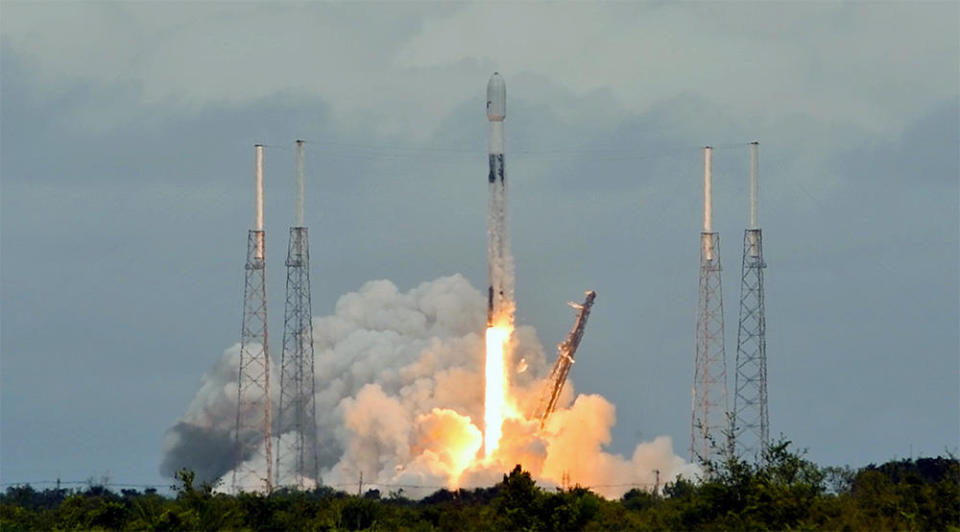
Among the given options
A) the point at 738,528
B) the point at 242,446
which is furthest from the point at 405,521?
the point at 242,446

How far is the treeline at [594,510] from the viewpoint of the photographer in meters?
68.4

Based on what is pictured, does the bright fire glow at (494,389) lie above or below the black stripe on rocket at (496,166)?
below

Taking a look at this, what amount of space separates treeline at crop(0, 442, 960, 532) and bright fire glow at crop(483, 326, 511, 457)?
15.5 meters

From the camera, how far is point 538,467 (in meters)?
106

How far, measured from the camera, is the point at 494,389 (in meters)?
104

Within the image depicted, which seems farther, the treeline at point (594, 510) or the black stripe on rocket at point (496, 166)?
the black stripe on rocket at point (496, 166)

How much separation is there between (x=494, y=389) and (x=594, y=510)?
30.0 m

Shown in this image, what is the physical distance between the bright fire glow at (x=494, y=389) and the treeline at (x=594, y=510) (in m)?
15.5

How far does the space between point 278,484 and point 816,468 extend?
3445cm

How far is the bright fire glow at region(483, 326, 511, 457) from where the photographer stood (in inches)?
3999

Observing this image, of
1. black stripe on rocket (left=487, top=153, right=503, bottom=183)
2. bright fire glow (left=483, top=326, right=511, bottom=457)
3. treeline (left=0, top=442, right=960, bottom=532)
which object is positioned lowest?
treeline (left=0, top=442, right=960, bottom=532)

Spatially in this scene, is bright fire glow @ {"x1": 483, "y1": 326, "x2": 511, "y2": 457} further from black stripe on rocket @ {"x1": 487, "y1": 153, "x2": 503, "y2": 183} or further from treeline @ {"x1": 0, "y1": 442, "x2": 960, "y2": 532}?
treeline @ {"x1": 0, "y1": 442, "x2": 960, "y2": 532}

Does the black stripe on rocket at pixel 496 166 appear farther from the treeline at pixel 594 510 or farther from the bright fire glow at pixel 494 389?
the treeline at pixel 594 510

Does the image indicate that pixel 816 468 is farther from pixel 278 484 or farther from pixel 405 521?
pixel 278 484
